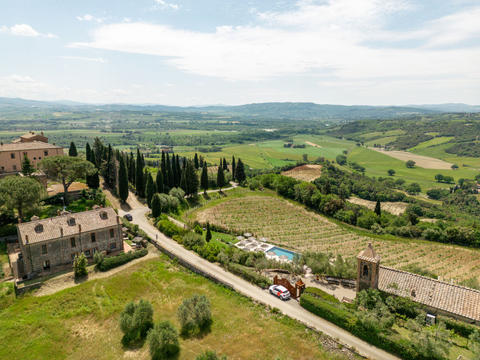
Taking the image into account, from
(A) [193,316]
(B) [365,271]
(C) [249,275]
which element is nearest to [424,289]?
(B) [365,271]

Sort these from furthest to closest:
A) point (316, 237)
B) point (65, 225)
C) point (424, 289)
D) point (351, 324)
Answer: point (316, 237) → point (65, 225) → point (424, 289) → point (351, 324)

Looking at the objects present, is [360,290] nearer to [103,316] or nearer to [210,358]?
[210,358]

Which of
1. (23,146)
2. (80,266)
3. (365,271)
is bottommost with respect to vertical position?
(80,266)

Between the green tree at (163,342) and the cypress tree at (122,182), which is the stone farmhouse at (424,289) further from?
the cypress tree at (122,182)

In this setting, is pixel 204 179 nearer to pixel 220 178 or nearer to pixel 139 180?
pixel 220 178

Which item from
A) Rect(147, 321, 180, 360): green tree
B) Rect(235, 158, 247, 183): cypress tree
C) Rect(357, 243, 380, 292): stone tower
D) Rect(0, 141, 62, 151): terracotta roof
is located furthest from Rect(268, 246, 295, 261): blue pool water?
Rect(0, 141, 62, 151): terracotta roof

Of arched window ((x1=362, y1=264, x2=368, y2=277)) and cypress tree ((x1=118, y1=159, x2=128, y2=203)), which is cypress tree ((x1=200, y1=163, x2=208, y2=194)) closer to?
cypress tree ((x1=118, y1=159, x2=128, y2=203))

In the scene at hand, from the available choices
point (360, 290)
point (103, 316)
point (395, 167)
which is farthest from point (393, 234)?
point (395, 167)
